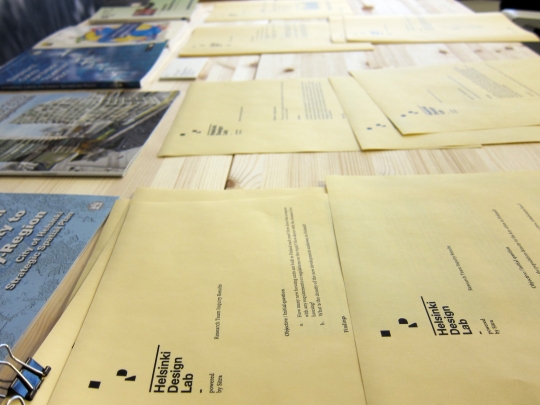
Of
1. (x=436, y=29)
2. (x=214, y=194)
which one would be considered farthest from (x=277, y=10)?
(x=214, y=194)

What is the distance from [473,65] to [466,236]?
1.91 feet

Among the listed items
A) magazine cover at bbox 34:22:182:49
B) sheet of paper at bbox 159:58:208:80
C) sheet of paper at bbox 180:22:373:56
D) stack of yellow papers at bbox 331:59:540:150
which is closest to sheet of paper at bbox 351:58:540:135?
stack of yellow papers at bbox 331:59:540:150

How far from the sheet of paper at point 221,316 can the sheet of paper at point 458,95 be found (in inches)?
13.0

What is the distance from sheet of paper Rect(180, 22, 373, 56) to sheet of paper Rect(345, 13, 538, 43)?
0.26 feet

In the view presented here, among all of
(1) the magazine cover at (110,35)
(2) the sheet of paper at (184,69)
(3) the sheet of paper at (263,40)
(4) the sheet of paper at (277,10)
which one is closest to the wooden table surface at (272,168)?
(2) the sheet of paper at (184,69)

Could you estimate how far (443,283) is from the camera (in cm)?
43

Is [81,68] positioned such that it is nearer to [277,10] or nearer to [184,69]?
[184,69]

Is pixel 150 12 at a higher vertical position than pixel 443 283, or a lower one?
higher

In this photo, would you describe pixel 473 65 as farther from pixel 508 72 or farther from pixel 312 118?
pixel 312 118

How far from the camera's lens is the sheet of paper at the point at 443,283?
1.16 ft

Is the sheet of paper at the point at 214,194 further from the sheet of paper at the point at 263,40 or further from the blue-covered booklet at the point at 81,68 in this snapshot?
the sheet of paper at the point at 263,40

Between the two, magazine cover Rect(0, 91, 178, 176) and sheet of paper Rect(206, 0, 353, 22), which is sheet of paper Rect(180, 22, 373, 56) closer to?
sheet of paper Rect(206, 0, 353, 22)

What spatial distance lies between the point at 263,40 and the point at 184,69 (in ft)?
0.92

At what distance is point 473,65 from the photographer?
35.4 inches
